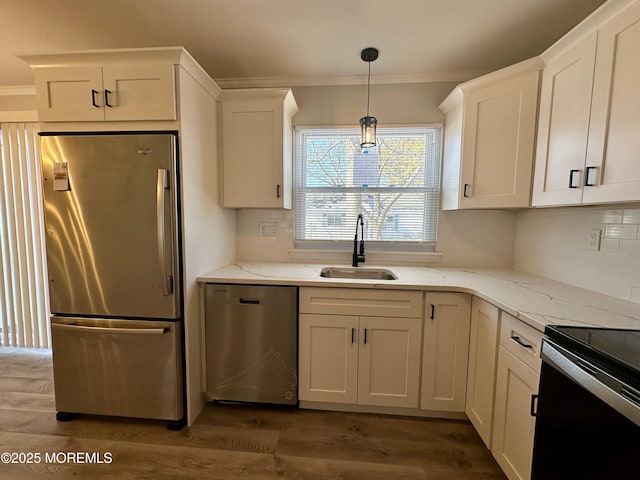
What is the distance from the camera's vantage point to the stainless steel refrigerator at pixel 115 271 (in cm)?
163

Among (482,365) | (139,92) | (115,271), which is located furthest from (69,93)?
(482,365)

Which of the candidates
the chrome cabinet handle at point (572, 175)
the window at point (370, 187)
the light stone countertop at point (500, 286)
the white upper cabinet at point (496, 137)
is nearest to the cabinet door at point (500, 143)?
the white upper cabinet at point (496, 137)

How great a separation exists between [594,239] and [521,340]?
0.92 metres

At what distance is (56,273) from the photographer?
172 centimetres

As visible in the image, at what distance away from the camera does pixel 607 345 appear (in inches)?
36.3

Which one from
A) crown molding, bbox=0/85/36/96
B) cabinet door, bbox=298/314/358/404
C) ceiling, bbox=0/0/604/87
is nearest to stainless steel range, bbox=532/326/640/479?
cabinet door, bbox=298/314/358/404

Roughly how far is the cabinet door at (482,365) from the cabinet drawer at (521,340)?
0.07m

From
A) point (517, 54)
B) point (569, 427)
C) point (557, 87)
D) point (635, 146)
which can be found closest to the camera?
point (569, 427)

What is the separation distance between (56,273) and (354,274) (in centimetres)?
207

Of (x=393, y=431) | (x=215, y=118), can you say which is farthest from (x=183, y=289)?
(x=393, y=431)

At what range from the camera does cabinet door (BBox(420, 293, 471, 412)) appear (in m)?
1.78

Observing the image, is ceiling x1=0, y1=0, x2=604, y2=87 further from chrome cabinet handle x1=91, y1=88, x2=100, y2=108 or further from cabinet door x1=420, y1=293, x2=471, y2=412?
cabinet door x1=420, y1=293, x2=471, y2=412

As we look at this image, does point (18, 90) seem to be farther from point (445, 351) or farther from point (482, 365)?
point (482, 365)

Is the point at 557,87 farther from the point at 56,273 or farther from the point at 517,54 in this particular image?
the point at 56,273
